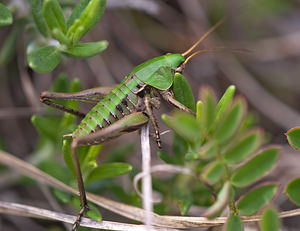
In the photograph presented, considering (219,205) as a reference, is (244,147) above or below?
above

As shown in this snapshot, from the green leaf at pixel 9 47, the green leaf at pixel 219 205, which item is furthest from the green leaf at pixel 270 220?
the green leaf at pixel 9 47

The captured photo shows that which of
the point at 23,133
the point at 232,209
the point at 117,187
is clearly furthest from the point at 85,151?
the point at 23,133

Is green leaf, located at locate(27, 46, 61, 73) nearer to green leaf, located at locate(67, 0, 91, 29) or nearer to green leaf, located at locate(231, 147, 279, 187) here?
green leaf, located at locate(67, 0, 91, 29)

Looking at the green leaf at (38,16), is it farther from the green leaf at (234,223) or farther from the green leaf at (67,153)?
the green leaf at (234,223)

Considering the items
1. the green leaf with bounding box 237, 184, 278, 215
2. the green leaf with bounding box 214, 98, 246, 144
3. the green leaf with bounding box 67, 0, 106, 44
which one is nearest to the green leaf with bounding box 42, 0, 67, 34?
the green leaf with bounding box 67, 0, 106, 44

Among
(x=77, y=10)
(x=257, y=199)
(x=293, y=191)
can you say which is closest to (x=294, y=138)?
(x=293, y=191)

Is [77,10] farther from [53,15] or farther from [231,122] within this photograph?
[231,122]

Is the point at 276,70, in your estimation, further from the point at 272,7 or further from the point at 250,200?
the point at 250,200

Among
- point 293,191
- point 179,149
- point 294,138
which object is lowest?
point 293,191
